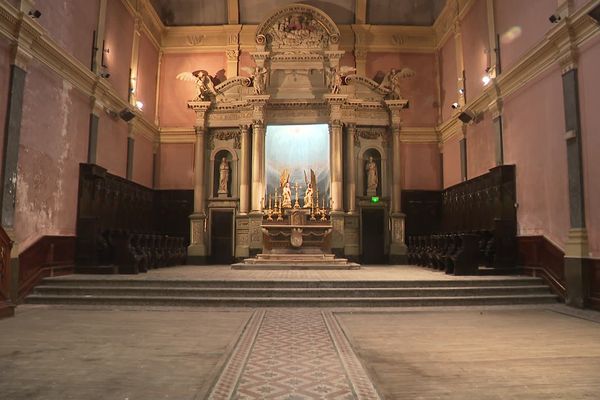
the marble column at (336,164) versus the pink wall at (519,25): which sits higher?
Result: the pink wall at (519,25)

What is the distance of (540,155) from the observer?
8641mm

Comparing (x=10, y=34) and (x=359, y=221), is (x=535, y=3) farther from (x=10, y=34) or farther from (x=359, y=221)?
(x=10, y=34)

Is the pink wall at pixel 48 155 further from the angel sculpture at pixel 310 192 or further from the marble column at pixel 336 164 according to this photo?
the marble column at pixel 336 164

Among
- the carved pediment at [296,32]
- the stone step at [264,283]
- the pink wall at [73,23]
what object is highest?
the carved pediment at [296,32]

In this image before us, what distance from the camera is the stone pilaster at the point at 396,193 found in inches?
539

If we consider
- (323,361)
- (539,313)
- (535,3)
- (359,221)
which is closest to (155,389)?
(323,361)

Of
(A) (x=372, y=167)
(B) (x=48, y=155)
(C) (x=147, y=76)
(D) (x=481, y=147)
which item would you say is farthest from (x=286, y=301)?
(C) (x=147, y=76)

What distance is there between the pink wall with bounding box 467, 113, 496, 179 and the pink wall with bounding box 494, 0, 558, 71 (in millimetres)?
1622

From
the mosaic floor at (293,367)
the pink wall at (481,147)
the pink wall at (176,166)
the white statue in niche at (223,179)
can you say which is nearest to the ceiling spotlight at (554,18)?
the pink wall at (481,147)

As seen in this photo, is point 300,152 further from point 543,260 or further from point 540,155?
point 543,260

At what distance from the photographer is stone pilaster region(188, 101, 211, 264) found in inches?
543

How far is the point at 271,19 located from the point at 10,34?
8.38 metres

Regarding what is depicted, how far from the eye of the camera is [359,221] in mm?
13969

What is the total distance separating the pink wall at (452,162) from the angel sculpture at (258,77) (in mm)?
6143
